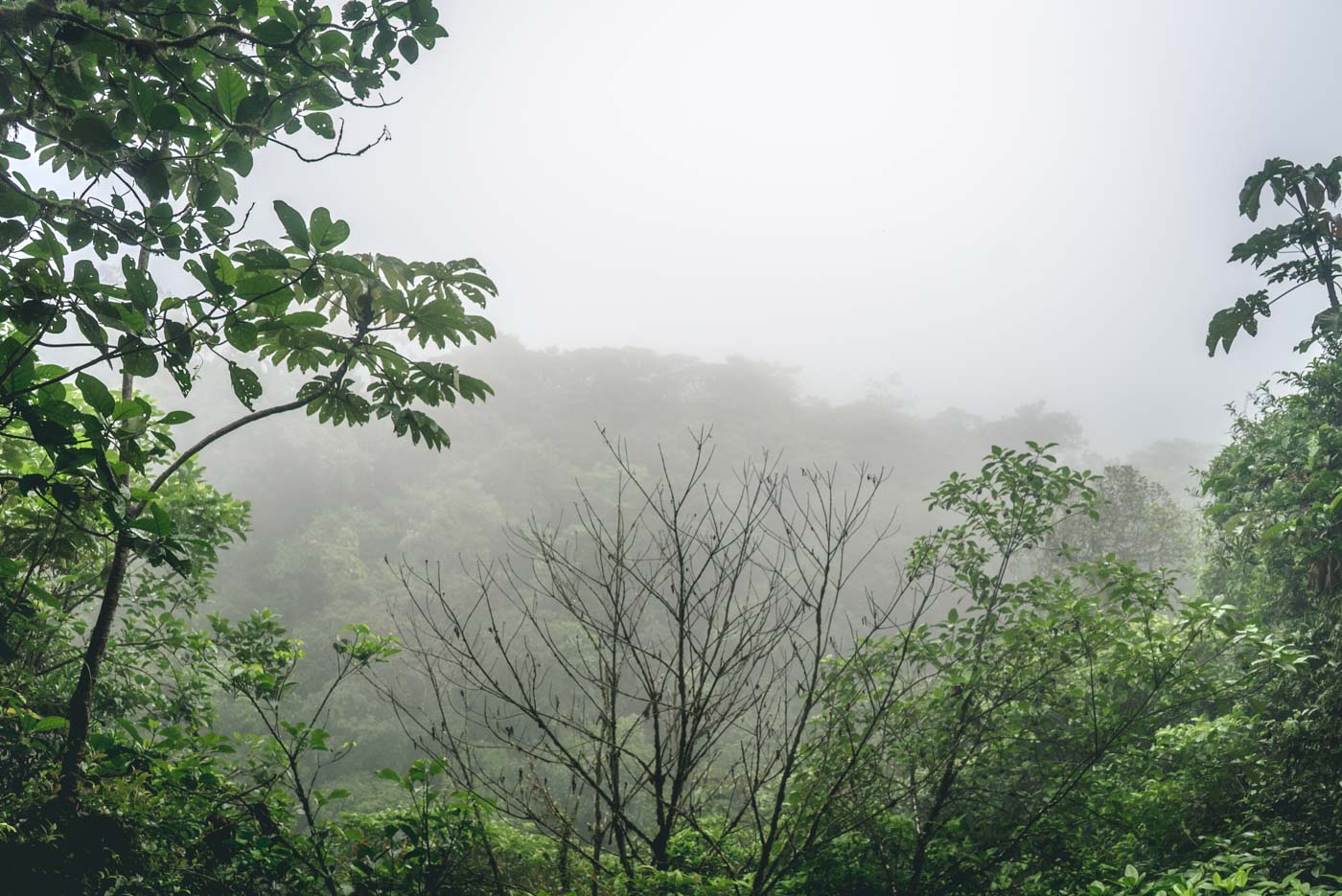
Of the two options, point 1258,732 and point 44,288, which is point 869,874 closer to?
point 1258,732

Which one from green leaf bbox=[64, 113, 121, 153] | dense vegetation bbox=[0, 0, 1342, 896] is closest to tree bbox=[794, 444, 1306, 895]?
dense vegetation bbox=[0, 0, 1342, 896]

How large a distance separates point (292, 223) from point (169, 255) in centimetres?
56

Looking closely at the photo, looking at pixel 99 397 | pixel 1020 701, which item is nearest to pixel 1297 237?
pixel 1020 701

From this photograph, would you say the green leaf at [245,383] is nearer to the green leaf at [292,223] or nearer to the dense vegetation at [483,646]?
the dense vegetation at [483,646]

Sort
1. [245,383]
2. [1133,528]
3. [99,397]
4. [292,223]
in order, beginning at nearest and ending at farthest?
[99,397] < [292,223] < [245,383] < [1133,528]

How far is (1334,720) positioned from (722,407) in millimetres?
29927

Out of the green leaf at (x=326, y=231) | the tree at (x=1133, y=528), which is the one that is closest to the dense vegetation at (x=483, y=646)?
the green leaf at (x=326, y=231)

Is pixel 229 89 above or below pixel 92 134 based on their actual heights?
above

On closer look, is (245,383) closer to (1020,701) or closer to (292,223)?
(292,223)

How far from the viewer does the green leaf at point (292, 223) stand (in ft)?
3.71

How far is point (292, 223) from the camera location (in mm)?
1144

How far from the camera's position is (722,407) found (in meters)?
32.1

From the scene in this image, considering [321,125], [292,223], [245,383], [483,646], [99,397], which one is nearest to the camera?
[99,397]

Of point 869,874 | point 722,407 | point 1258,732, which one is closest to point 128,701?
point 869,874
